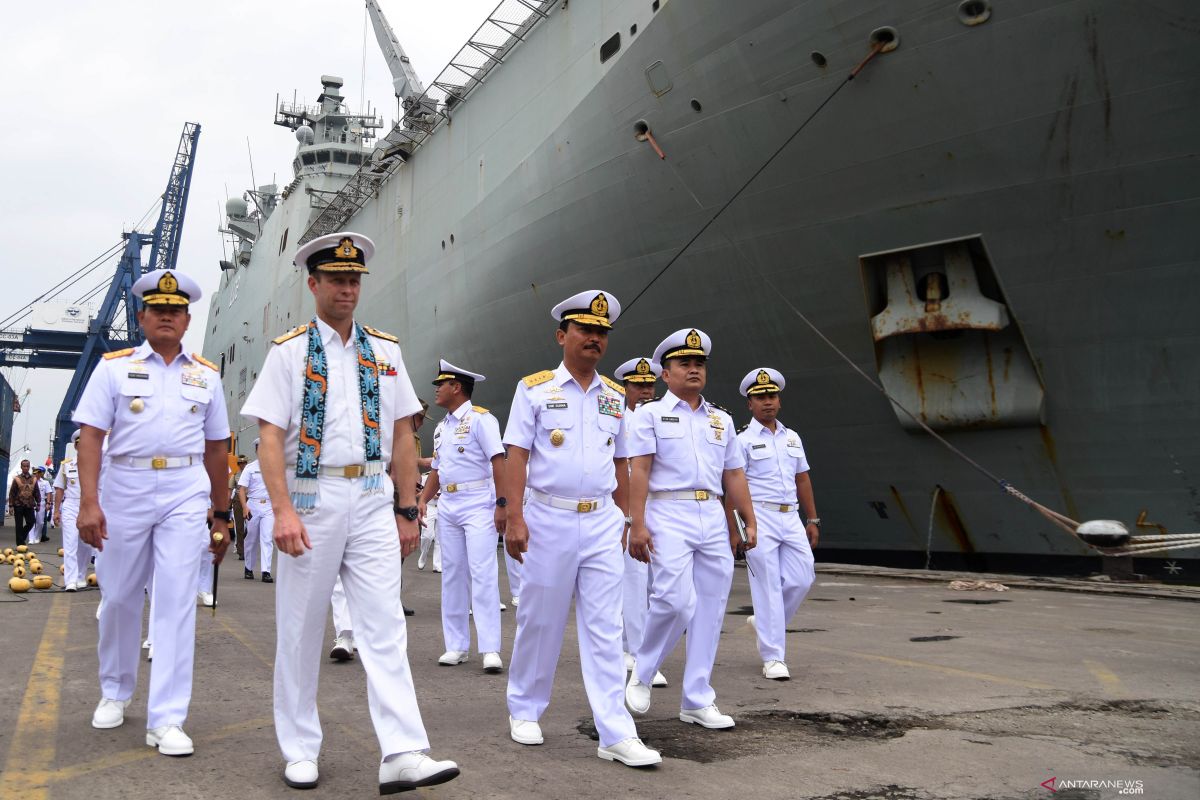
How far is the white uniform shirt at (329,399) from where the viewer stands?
10.3ft

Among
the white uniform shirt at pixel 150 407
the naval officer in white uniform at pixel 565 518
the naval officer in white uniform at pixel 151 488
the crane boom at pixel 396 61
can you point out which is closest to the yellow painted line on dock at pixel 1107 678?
the naval officer in white uniform at pixel 565 518

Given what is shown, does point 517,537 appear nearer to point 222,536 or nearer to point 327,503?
point 327,503

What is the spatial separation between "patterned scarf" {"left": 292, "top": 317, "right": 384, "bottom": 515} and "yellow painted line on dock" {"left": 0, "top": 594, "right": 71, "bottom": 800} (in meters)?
1.17

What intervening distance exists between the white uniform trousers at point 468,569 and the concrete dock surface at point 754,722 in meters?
0.24

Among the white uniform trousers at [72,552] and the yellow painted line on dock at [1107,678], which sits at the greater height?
the white uniform trousers at [72,552]

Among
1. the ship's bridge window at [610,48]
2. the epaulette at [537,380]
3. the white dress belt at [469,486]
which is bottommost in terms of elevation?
the white dress belt at [469,486]

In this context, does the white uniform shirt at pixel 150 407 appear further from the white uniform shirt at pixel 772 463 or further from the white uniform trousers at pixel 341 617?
the white uniform shirt at pixel 772 463

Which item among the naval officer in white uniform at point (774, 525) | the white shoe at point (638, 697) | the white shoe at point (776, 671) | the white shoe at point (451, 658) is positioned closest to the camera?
the white shoe at point (638, 697)

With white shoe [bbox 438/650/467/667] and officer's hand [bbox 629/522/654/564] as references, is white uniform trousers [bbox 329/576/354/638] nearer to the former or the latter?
white shoe [bbox 438/650/467/667]

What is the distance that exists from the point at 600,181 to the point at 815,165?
305 cm

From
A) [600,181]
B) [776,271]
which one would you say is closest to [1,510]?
[600,181]

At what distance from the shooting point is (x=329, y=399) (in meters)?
3.19

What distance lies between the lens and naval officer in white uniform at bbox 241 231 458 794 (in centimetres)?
302

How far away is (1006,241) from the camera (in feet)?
30.3
